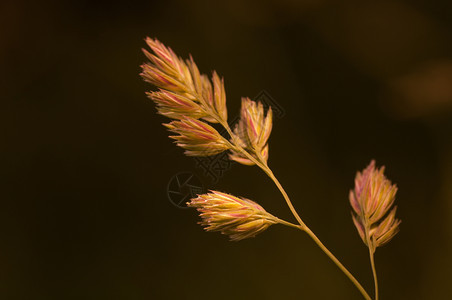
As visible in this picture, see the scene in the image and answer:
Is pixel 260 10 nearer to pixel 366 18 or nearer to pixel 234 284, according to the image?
pixel 366 18

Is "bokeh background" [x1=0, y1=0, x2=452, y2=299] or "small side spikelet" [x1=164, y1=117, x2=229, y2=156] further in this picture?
"bokeh background" [x1=0, y1=0, x2=452, y2=299]

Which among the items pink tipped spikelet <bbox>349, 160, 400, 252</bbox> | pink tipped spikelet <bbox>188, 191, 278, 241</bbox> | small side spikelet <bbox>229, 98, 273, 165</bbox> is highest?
small side spikelet <bbox>229, 98, 273, 165</bbox>

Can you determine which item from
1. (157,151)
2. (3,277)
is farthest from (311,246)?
(3,277)

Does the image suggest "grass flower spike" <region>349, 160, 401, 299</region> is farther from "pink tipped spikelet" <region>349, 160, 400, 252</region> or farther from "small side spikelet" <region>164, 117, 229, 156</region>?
"small side spikelet" <region>164, 117, 229, 156</region>

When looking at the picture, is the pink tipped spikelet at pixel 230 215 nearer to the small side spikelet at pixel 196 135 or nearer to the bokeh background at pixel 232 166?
the small side spikelet at pixel 196 135

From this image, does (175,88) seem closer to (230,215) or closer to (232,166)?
(230,215)

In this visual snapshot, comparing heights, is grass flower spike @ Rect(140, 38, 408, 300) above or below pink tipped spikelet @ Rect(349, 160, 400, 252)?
above

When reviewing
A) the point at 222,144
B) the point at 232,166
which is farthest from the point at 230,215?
the point at 232,166

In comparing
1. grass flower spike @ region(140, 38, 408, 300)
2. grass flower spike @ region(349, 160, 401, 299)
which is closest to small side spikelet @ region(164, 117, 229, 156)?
grass flower spike @ region(140, 38, 408, 300)
